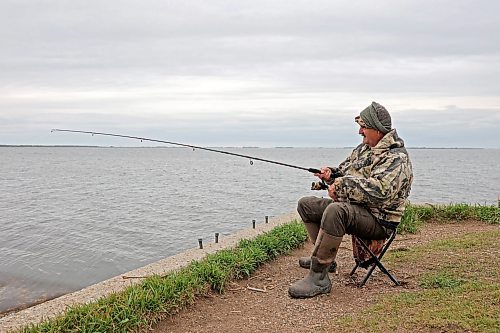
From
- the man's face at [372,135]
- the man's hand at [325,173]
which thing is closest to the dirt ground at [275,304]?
the man's hand at [325,173]

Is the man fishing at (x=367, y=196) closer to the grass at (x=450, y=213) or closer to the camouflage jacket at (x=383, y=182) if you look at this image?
the camouflage jacket at (x=383, y=182)

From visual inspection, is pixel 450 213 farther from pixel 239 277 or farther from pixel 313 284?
pixel 313 284

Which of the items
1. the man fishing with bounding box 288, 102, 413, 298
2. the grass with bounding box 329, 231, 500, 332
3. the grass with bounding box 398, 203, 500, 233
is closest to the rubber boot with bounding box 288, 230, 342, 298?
the man fishing with bounding box 288, 102, 413, 298

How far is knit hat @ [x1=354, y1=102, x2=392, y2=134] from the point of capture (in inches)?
191

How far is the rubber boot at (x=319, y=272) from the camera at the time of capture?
15.8 feet

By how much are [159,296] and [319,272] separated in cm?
150

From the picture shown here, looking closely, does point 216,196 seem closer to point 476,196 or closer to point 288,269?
point 476,196

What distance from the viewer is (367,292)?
4984 mm

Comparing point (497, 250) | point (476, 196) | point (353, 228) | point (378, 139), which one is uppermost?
point (378, 139)

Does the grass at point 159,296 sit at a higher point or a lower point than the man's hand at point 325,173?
lower

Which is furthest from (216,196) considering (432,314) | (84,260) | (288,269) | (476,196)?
(432,314)

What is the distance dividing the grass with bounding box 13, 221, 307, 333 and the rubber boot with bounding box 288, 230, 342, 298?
0.87 metres

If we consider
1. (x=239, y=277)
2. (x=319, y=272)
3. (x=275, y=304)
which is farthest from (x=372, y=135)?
(x=239, y=277)

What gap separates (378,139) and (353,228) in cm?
87
